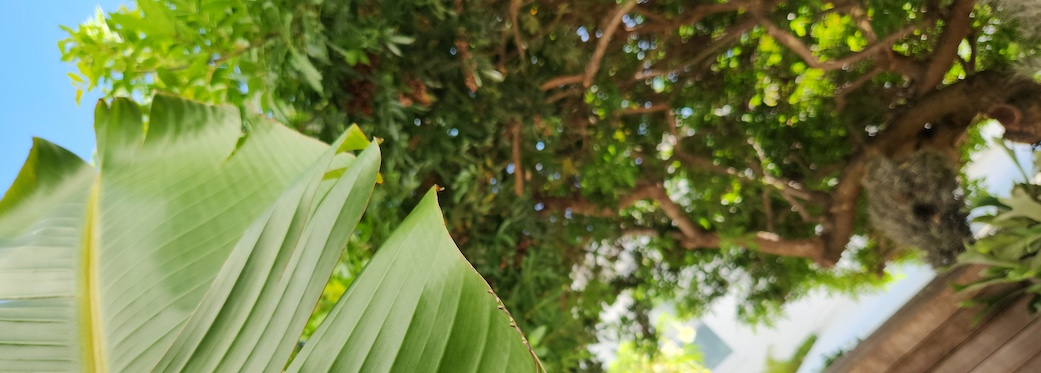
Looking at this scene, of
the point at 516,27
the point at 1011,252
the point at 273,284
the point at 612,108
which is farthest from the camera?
the point at 612,108

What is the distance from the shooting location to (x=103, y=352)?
316 millimetres

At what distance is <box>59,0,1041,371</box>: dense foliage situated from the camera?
2.76ft

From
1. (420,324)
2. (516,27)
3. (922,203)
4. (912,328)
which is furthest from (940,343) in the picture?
(420,324)

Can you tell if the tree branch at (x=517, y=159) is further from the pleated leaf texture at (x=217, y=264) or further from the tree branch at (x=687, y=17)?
the pleated leaf texture at (x=217, y=264)

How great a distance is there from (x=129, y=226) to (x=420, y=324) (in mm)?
270

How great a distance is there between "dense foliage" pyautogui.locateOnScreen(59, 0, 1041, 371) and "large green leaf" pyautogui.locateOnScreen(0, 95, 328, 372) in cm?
31

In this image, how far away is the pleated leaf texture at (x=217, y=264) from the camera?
9.4 inches

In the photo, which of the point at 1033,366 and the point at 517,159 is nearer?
the point at 1033,366

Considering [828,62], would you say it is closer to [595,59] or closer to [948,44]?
[948,44]

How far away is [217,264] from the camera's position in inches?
14.8

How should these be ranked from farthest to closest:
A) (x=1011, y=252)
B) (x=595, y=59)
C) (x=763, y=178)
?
(x=763, y=178), (x=595, y=59), (x=1011, y=252)

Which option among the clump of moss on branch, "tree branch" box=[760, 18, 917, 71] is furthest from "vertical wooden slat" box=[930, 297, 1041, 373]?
"tree branch" box=[760, 18, 917, 71]

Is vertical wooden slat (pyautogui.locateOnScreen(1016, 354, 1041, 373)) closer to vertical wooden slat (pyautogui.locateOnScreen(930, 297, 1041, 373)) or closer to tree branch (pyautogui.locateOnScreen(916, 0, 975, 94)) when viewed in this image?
vertical wooden slat (pyautogui.locateOnScreen(930, 297, 1041, 373))

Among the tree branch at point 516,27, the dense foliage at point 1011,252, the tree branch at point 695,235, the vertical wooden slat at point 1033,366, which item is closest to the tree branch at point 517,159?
the tree branch at point 516,27
